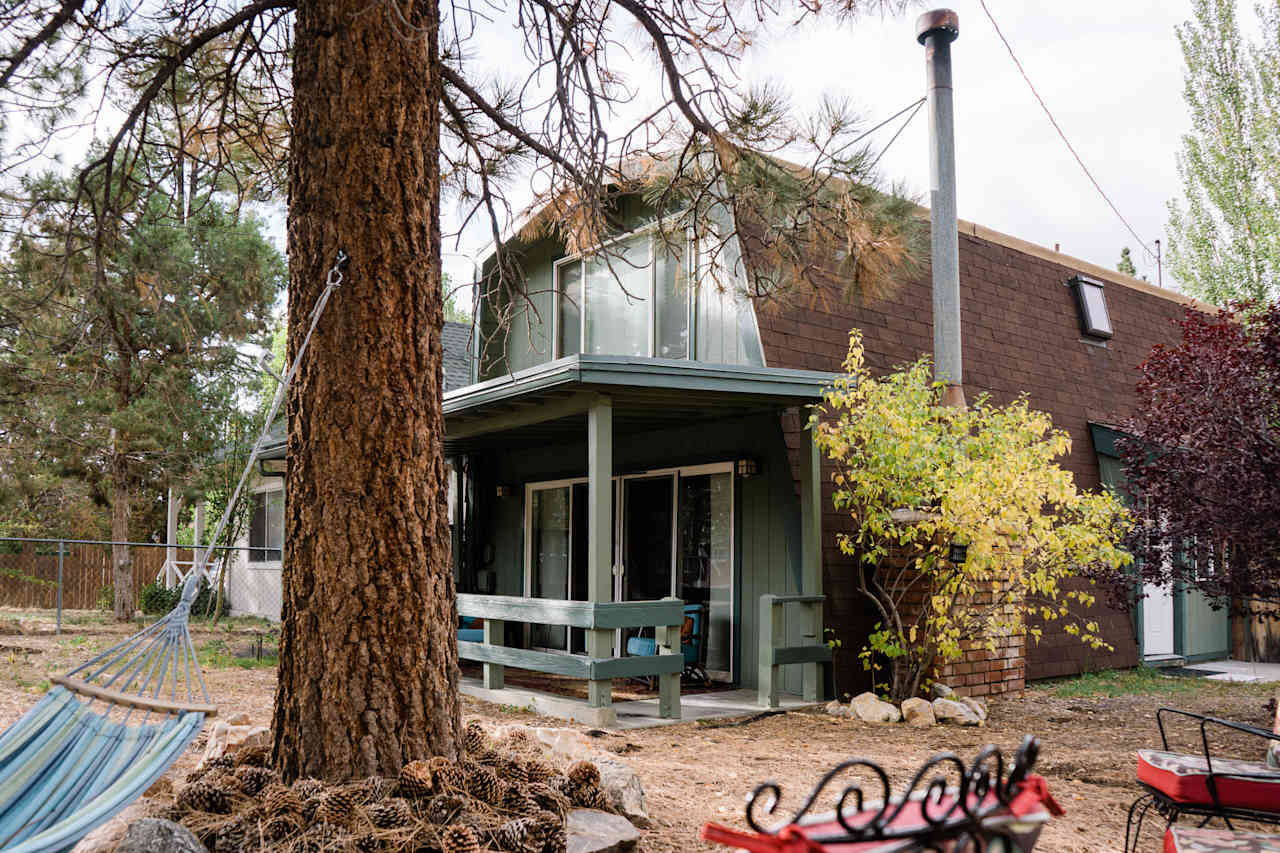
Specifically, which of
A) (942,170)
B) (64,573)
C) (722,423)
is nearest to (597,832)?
(722,423)

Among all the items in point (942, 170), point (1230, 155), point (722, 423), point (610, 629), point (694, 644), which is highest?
point (1230, 155)

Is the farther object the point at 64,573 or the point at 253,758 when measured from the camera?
the point at 64,573

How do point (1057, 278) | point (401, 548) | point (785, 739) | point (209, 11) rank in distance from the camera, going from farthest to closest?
point (1057, 278) < point (785, 739) < point (209, 11) < point (401, 548)

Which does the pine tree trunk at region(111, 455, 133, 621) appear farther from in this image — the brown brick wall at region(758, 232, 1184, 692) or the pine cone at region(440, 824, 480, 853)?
the pine cone at region(440, 824, 480, 853)

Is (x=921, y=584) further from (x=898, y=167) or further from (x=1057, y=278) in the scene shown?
(x=1057, y=278)

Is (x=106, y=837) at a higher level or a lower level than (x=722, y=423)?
lower

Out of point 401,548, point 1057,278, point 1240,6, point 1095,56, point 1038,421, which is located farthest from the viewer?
point 1095,56

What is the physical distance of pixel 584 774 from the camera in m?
3.81

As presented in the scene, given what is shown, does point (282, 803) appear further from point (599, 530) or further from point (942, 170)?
point (942, 170)

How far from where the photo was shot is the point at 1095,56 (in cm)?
2092

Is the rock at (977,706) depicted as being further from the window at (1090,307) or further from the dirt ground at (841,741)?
the window at (1090,307)

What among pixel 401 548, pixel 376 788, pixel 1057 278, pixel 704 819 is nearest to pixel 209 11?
pixel 401 548

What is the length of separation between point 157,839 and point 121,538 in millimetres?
12667

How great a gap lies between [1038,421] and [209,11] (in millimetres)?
5977
